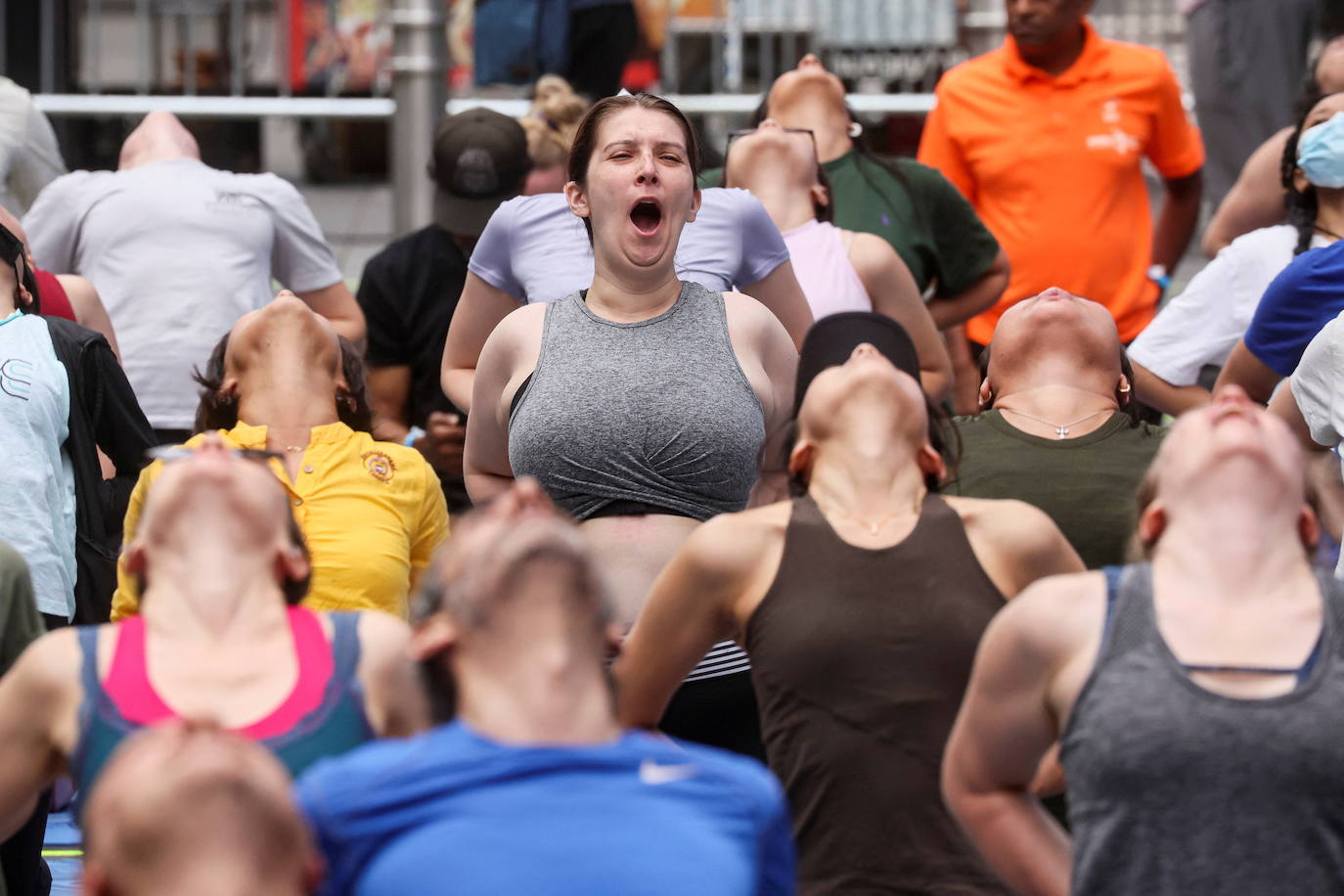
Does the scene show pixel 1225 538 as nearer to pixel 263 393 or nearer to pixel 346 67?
pixel 263 393

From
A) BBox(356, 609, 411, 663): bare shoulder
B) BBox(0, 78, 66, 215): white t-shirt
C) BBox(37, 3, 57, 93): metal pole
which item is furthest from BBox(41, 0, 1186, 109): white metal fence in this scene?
BBox(356, 609, 411, 663): bare shoulder

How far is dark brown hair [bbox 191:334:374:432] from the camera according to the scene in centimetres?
455

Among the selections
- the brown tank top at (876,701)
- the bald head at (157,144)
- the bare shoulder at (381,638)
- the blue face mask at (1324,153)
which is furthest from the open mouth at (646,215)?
the bald head at (157,144)

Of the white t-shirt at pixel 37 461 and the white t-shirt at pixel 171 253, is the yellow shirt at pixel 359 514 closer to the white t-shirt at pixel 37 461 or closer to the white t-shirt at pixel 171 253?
the white t-shirt at pixel 37 461

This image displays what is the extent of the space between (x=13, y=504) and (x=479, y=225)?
2109mm

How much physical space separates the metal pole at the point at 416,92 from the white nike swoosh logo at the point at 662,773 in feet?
21.0

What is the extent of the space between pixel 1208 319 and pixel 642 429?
196 cm

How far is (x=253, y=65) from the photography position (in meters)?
10.4

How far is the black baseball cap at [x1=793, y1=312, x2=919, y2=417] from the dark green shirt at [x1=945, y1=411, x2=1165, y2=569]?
20 cm

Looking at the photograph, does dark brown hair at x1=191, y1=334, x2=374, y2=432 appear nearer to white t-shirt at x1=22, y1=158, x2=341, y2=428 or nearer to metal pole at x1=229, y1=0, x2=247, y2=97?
white t-shirt at x1=22, y1=158, x2=341, y2=428

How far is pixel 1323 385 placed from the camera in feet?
13.8

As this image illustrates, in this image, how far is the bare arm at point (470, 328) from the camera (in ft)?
15.7

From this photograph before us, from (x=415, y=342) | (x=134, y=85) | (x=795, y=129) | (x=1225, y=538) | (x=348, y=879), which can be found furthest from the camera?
(x=134, y=85)

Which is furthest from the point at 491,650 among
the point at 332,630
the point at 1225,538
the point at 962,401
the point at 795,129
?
→ the point at 962,401
